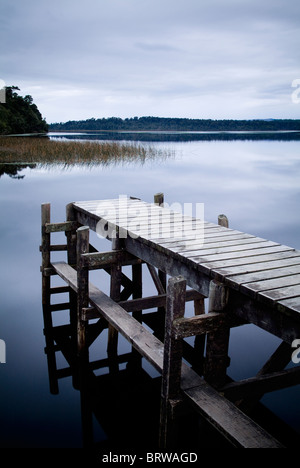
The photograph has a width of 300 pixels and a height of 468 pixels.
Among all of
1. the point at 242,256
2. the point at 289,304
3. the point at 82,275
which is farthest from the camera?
the point at 82,275

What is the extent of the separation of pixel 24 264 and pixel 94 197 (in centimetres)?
651

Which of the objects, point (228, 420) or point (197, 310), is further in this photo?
point (197, 310)

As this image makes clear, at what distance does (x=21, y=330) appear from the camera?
20.1 ft

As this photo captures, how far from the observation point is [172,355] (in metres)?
3.03

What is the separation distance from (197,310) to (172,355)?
9.51ft

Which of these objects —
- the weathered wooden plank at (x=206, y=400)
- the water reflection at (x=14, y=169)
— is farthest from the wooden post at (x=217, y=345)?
the water reflection at (x=14, y=169)

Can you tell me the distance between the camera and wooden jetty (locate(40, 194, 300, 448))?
9.09ft

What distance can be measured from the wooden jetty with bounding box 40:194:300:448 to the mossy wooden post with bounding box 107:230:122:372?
1 cm

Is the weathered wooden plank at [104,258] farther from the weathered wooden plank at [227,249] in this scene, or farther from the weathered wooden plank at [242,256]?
the weathered wooden plank at [242,256]

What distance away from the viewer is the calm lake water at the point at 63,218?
173 inches

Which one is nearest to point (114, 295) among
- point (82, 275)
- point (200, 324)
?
point (82, 275)

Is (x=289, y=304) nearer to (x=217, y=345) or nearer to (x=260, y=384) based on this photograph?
(x=217, y=345)
